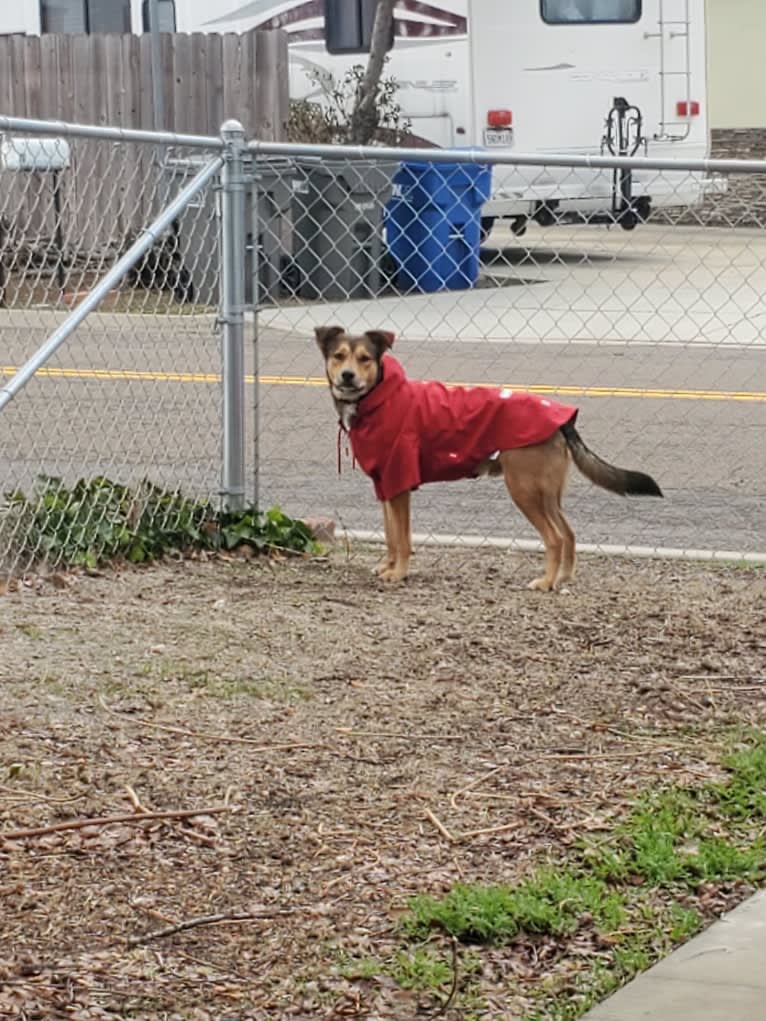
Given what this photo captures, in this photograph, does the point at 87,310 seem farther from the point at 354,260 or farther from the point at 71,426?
the point at 354,260

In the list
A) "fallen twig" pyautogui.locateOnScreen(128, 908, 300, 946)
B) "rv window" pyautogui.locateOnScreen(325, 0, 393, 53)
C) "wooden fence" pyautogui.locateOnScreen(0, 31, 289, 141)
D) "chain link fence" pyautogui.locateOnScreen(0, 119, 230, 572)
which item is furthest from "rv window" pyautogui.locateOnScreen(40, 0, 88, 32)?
"fallen twig" pyautogui.locateOnScreen(128, 908, 300, 946)

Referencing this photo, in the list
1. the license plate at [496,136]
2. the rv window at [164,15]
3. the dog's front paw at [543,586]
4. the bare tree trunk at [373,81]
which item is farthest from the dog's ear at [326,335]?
the rv window at [164,15]

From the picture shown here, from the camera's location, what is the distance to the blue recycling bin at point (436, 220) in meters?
15.6

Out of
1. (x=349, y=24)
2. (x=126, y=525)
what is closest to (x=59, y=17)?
(x=349, y=24)

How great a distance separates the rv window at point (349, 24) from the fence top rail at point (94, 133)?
1181 centimetres

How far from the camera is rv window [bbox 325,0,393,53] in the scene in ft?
61.2

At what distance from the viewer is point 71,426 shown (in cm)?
1050

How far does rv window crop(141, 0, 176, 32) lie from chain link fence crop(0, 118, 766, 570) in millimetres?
1720

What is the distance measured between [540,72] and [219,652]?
44.9ft

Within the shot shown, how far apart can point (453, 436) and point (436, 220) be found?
33.9 feet

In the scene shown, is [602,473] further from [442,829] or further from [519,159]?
A: [442,829]

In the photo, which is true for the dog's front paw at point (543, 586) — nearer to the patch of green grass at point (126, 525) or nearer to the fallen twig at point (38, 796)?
the patch of green grass at point (126, 525)

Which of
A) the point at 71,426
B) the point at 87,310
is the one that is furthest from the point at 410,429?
the point at 71,426

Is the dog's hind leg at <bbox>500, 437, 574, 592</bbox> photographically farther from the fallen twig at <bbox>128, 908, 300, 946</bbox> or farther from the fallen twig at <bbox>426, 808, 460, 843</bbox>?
the fallen twig at <bbox>128, 908, 300, 946</bbox>
